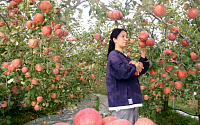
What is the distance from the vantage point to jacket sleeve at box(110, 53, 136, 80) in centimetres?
174

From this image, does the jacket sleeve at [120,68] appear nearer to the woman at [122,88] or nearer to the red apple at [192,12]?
the woman at [122,88]

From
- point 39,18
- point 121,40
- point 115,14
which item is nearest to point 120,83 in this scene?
point 121,40

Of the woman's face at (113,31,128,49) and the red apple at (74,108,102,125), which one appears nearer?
the red apple at (74,108,102,125)

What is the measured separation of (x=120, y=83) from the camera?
6.15 feet

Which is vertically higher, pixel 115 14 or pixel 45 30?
pixel 115 14

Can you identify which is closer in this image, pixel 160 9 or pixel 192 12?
pixel 160 9

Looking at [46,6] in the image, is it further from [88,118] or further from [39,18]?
[88,118]

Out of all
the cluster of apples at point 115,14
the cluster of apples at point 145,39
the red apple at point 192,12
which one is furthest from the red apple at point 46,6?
the red apple at point 192,12

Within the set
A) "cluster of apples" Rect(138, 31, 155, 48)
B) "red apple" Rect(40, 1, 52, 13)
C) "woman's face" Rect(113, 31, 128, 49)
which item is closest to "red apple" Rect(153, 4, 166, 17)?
"cluster of apples" Rect(138, 31, 155, 48)

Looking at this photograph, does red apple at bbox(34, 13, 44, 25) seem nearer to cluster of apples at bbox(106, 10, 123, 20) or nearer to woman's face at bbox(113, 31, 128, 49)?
cluster of apples at bbox(106, 10, 123, 20)

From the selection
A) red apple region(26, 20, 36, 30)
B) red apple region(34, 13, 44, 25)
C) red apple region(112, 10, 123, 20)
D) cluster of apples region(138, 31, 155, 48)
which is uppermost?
red apple region(112, 10, 123, 20)

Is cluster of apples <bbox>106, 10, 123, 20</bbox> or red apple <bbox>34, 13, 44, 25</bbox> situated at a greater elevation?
cluster of apples <bbox>106, 10, 123, 20</bbox>

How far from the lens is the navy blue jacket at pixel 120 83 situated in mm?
1755

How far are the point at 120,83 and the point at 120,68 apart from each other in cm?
22
